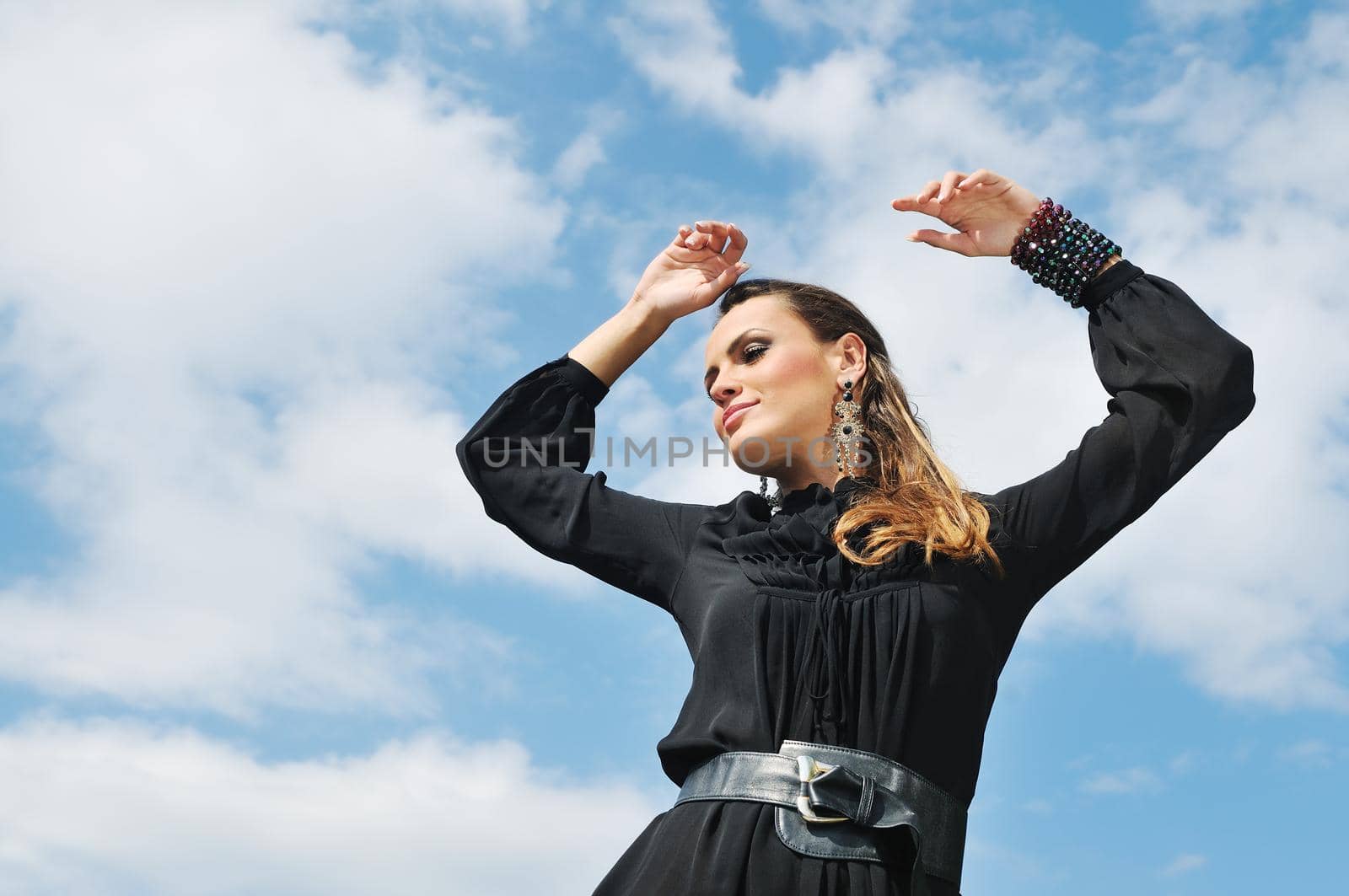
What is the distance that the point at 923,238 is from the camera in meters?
4.39

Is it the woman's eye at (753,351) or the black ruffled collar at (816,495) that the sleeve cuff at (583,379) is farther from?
the black ruffled collar at (816,495)

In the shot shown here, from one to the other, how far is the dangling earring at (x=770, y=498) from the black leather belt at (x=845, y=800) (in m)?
1.03

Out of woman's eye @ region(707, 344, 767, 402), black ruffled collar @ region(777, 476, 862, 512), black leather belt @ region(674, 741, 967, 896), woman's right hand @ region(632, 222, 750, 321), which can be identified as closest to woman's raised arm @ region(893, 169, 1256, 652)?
black ruffled collar @ region(777, 476, 862, 512)

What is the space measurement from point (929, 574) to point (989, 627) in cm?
21

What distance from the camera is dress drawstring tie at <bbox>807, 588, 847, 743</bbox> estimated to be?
342 centimetres

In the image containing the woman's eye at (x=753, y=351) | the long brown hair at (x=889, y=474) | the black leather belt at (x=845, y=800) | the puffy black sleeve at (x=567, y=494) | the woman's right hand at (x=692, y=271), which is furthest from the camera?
the woman's right hand at (x=692, y=271)

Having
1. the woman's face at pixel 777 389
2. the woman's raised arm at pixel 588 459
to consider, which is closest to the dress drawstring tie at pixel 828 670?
the woman's raised arm at pixel 588 459

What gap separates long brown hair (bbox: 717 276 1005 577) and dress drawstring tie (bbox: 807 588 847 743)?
185mm

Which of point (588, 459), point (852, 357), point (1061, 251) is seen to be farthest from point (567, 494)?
point (1061, 251)

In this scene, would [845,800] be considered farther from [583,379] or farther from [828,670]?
[583,379]

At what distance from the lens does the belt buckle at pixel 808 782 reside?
3236 millimetres

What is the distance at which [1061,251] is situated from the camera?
4.19m

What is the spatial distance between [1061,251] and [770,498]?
1.15 metres

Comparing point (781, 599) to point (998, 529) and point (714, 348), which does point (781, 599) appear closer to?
point (998, 529)
